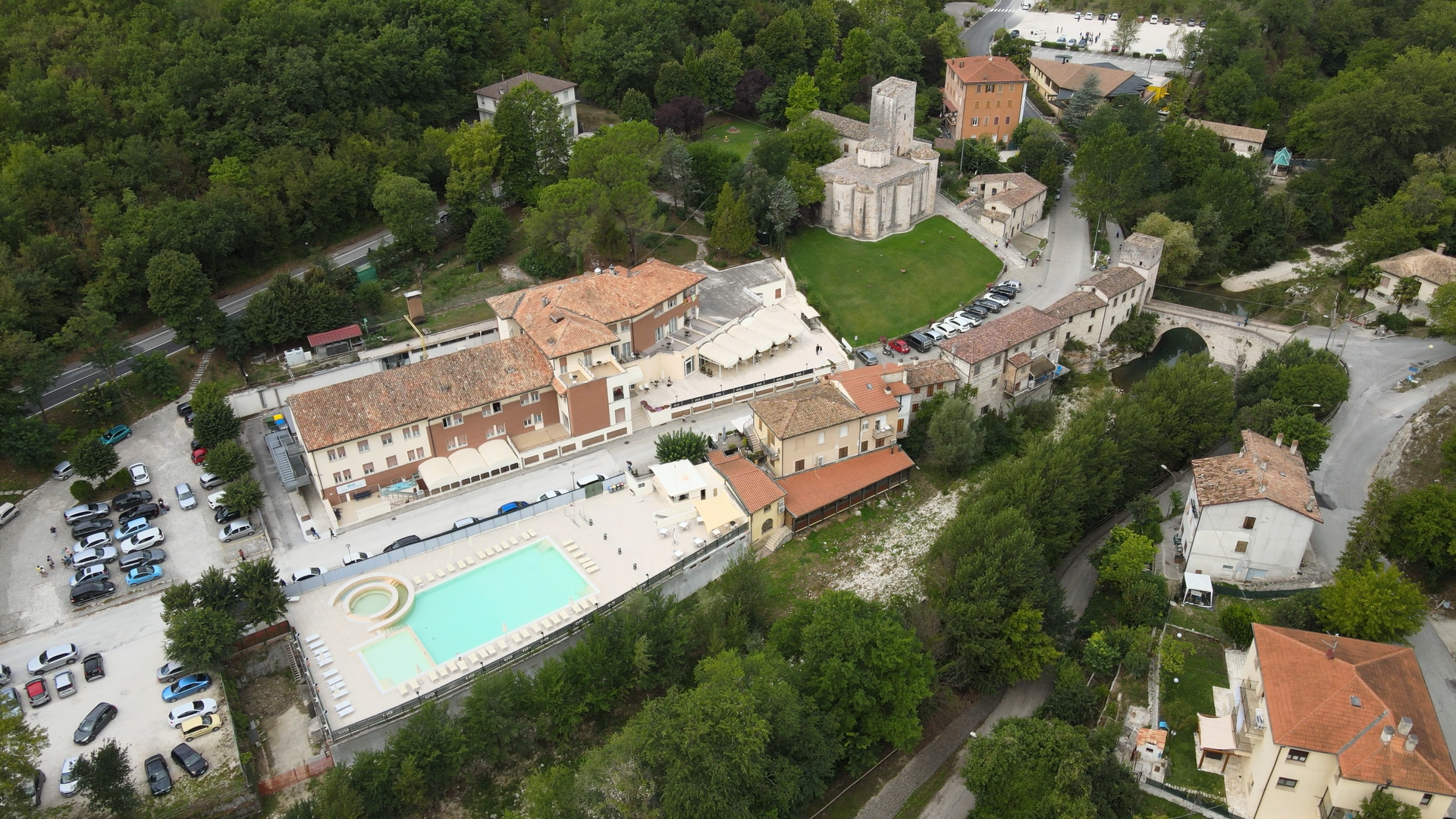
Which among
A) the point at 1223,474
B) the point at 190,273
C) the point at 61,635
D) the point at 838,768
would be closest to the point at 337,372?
the point at 190,273

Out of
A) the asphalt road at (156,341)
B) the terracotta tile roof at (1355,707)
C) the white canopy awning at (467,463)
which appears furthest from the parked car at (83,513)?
the terracotta tile roof at (1355,707)

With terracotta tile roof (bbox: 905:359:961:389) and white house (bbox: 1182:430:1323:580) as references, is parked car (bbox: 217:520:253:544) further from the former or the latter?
white house (bbox: 1182:430:1323:580)

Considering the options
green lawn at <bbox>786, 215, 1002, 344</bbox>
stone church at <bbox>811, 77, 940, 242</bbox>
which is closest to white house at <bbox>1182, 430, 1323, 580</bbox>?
green lawn at <bbox>786, 215, 1002, 344</bbox>

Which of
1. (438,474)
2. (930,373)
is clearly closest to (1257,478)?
(930,373)

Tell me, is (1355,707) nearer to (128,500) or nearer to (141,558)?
(141,558)

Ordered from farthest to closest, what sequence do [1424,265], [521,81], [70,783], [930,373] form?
1. [521,81]
2. [1424,265]
3. [930,373]
4. [70,783]

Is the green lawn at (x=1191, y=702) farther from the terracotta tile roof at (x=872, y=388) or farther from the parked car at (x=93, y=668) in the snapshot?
the parked car at (x=93, y=668)

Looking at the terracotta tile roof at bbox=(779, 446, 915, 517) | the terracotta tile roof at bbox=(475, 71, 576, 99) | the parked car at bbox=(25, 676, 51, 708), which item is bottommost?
the terracotta tile roof at bbox=(779, 446, 915, 517)
